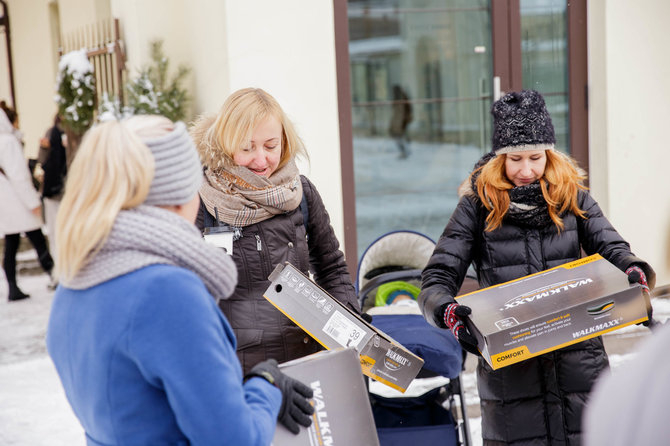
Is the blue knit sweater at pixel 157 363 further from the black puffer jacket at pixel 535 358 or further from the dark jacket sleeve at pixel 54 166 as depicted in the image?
the dark jacket sleeve at pixel 54 166

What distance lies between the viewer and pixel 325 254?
274 centimetres

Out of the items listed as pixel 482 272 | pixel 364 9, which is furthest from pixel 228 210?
pixel 364 9

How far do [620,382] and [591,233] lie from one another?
1.86 m

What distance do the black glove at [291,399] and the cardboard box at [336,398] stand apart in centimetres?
9

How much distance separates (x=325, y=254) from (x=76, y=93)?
500 cm

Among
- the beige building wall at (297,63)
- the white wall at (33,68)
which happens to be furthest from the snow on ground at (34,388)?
the white wall at (33,68)

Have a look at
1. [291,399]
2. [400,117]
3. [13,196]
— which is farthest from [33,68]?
[291,399]

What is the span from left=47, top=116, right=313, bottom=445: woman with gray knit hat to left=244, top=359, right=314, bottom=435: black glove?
157mm

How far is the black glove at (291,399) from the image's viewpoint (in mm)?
1662

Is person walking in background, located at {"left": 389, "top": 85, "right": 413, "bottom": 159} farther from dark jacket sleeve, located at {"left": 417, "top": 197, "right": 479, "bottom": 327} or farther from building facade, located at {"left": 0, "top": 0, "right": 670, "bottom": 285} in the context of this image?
dark jacket sleeve, located at {"left": 417, "top": 197, "right": 479, "bottom": 327}

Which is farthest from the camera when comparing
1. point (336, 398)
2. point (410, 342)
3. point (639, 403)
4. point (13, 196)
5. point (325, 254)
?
point (13, 196)

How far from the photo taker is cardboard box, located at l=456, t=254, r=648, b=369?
2289 mm

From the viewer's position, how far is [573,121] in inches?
235

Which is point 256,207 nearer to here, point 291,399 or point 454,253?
point 454,253
